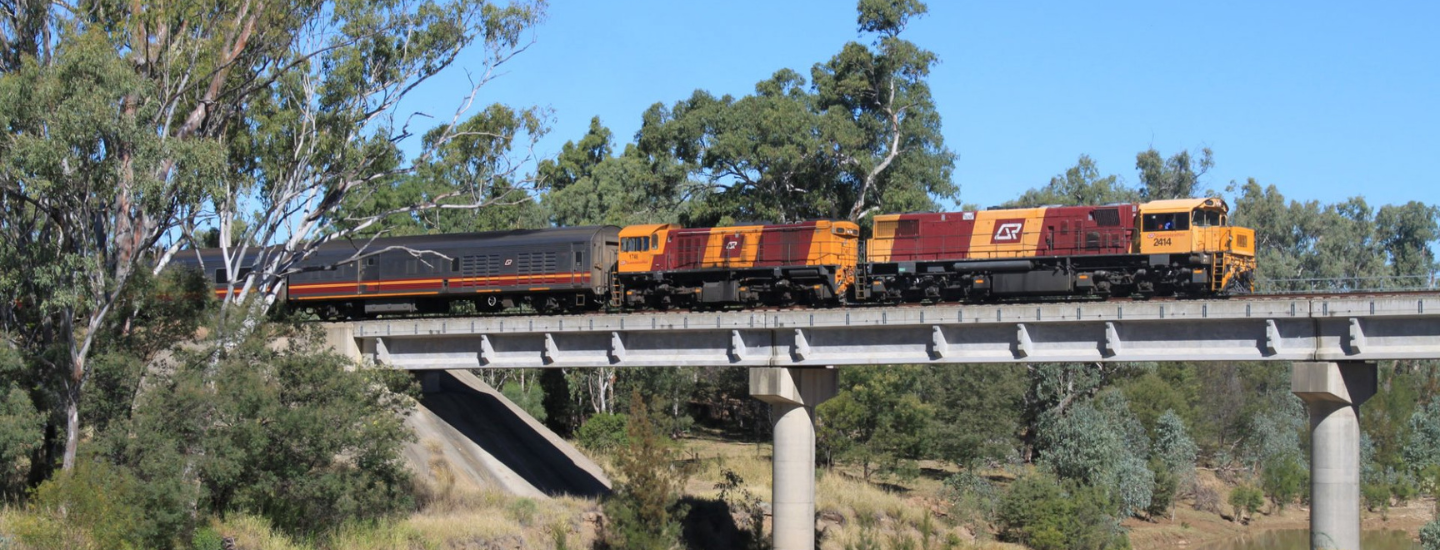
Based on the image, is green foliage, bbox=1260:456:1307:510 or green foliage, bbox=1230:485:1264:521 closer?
green foliage, bbox=1230:485:1264:521

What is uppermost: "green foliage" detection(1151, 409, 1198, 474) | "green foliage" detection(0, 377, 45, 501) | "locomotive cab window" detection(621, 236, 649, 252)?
"locomotive cab window" detection(621, 236, 649, 252)

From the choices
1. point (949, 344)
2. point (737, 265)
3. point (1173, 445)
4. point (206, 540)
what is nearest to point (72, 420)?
point (206, 540)

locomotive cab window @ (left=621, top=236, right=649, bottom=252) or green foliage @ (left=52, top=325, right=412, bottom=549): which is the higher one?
locomotive cab window @ (left=621, top=236, right=649, bottom=252)

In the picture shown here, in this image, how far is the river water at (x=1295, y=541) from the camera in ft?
183

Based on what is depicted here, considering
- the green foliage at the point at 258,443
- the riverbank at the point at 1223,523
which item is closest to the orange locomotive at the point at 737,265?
the green foliage at the point at 258,443

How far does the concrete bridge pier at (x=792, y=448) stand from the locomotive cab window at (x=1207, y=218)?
1136 cm

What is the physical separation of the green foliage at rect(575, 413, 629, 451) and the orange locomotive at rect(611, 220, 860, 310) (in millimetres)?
Answer: 11385

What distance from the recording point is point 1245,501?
201 feet

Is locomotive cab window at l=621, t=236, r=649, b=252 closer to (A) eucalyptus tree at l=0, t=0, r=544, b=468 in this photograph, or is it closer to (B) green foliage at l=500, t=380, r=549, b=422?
(A) eucalyptus tree at l=0, t=0, r=544, b=468

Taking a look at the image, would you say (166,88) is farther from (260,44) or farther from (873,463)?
(873,463)

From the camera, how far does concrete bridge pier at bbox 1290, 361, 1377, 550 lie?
28.6 m

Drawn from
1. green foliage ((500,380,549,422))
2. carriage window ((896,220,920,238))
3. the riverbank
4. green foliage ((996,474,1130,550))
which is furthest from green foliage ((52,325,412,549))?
the riverbank

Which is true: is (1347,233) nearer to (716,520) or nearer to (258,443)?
(716,520)

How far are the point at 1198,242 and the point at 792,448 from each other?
41.7 feet
